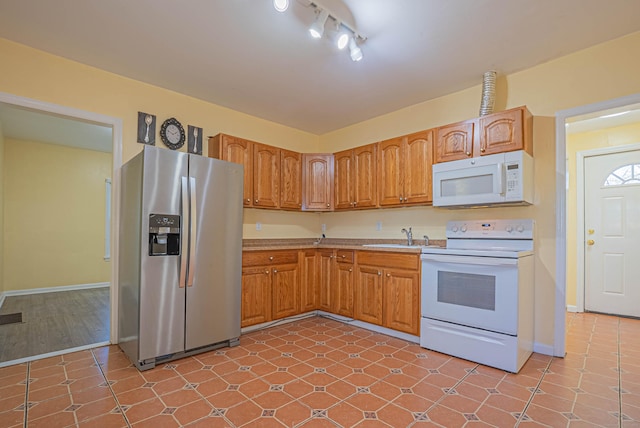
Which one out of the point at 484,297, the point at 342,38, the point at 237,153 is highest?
the point at 342,38

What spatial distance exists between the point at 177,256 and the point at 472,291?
8.22 ft

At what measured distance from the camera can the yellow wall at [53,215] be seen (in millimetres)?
5324

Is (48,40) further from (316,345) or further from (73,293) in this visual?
(73,293)

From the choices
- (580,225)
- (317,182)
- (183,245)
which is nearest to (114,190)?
(183,245)

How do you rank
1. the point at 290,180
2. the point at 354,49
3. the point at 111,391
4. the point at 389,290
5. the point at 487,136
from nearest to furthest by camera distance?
the point at 111,391 < the point at 354,49 < the point at 487,136 < the point at 389,290 < the point at 290,180

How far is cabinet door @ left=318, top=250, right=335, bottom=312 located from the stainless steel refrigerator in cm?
126

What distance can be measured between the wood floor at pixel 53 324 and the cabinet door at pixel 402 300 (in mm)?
2882

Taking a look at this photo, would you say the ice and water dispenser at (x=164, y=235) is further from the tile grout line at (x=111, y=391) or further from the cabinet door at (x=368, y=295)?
the cabinet door at (x=368, y=295)

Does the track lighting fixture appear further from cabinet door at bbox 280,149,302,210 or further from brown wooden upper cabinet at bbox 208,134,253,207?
cabinet door at bbox 280,149,302,210

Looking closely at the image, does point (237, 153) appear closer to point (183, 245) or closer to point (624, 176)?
point (183, 245)

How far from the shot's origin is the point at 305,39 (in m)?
2.55

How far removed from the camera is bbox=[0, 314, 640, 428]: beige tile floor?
6.12ft

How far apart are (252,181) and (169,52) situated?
1545 millimetres

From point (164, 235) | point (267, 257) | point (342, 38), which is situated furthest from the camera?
point (267, 257)
